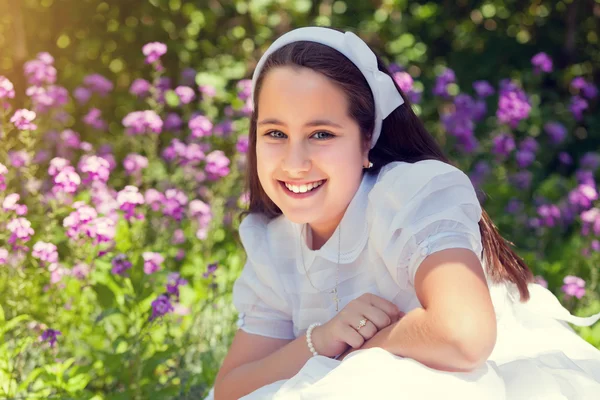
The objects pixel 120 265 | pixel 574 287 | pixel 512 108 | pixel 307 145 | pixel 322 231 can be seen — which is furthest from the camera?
pixel 512 108

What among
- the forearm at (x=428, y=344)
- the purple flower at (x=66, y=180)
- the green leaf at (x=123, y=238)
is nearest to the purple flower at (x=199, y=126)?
the green leaf at (x=123, y=238)

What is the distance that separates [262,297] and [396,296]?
40cm

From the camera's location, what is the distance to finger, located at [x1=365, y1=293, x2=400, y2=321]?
68.2 inches

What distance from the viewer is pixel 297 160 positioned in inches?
70.2

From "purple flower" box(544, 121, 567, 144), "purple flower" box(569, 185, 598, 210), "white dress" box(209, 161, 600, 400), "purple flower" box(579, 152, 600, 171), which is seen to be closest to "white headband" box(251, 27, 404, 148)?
"white dress" box(209, 161, 600, 400)

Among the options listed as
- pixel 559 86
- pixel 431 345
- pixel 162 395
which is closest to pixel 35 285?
pixel 162 395

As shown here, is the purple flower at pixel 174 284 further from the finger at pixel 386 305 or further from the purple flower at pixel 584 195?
the purple flower at pixel 584 195

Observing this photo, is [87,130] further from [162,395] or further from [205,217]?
[162,395]

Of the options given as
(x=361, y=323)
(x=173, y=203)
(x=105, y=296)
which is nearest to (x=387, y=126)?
(x=361, y=323)

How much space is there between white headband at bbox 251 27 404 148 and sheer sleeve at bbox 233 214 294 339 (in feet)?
1.48

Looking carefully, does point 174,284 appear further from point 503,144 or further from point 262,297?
point 503,144

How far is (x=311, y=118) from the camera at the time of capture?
1.78 m

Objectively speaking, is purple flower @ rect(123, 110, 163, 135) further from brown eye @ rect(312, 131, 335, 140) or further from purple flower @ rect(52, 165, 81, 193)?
brown eye @ rect(312, 131, 335, 140)

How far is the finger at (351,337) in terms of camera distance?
1708 mm
